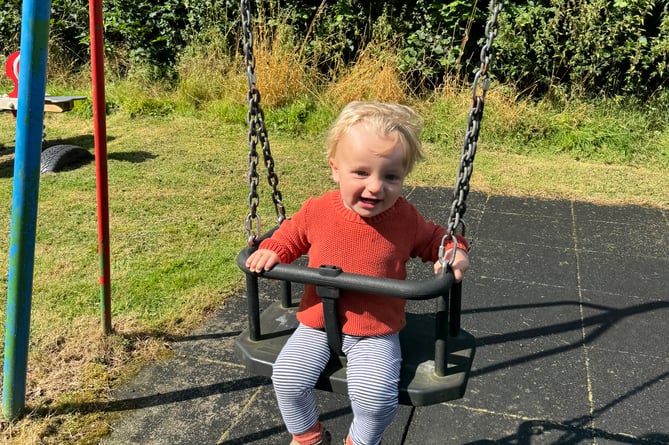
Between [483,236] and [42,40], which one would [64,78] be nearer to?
[483,236]

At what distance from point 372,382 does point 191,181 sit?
4.25 metres

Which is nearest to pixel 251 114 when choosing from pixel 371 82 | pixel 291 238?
pixel 291 238

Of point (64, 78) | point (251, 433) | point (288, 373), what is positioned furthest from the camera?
point (64, 78)

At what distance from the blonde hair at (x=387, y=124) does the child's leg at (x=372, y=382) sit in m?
0.53

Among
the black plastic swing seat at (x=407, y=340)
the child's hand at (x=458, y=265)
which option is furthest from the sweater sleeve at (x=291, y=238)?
the child's hand at (x=458, y=265)

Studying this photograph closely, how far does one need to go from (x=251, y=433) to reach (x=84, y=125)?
649cm

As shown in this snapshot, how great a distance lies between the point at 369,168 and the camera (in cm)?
181

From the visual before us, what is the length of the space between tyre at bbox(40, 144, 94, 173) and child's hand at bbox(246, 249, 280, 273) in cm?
456

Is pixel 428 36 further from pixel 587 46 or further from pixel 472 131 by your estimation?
pixel 472 131

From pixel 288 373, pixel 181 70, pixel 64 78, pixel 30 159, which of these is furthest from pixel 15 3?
pixel 288 373

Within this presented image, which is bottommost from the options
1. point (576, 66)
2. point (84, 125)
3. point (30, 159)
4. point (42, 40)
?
point (84, 125)

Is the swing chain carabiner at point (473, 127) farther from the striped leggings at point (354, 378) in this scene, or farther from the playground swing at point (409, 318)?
the striped leggings at point (354, 378)

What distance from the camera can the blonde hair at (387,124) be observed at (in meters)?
1.80

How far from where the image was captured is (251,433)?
95.0 inches
